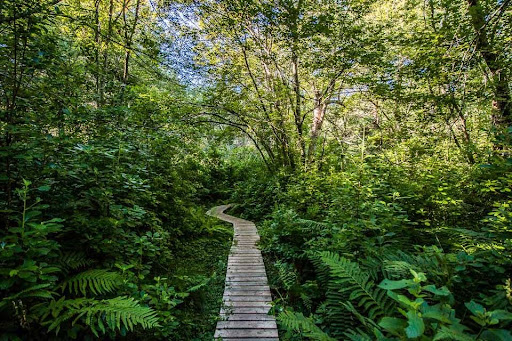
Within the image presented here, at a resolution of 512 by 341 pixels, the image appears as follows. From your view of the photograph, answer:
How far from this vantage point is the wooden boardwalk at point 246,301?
327 centimetres

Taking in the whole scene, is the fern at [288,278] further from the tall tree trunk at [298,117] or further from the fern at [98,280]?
the tall tree trunk at [298,117]

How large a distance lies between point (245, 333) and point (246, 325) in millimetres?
164

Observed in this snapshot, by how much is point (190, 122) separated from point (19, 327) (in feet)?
22.8

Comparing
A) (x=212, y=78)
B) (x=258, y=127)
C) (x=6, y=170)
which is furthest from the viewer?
(x=258, y=127)

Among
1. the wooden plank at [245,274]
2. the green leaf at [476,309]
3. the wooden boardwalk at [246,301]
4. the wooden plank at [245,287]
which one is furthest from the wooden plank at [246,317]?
the green leaf at [476,309]

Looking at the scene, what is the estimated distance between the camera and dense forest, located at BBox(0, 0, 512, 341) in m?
2.02

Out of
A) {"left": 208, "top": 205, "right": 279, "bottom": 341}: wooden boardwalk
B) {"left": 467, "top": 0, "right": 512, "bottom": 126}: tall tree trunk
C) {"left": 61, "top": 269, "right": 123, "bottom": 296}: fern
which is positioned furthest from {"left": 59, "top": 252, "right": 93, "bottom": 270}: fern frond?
{"left": 467, "top": 0, "right": 512, "bottom": 126}: tall tree trunk

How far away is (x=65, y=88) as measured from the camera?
3.14 m

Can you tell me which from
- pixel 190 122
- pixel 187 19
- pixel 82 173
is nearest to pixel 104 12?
pixel 187 19

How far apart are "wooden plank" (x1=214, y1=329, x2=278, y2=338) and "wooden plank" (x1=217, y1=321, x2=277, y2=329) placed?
0.21ft

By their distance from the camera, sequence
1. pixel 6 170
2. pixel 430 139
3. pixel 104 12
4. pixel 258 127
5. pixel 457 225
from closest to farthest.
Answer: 1. pixel 6 170
2. pixel 457 225
3. pixel 430 139
4. pixel 104 12
5. pixel 258 127

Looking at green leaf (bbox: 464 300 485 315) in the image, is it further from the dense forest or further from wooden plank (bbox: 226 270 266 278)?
wooden plank (bbox: 226 270 266 278)

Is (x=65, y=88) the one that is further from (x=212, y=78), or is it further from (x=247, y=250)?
(x=212, y=78)

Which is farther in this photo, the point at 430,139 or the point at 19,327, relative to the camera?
the point at 430,139
